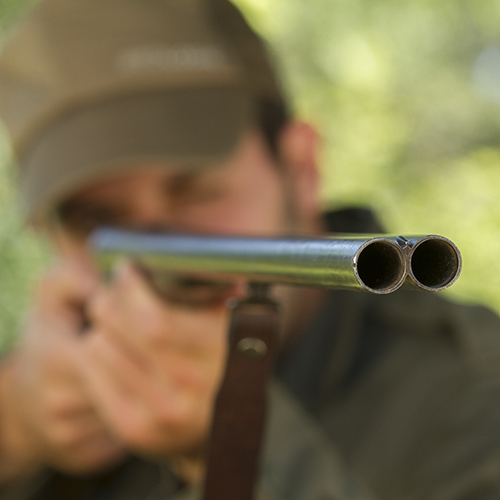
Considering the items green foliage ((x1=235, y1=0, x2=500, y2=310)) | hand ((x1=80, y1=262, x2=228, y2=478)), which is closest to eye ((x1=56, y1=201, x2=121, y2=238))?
hand ((x1=80, y1=262, x2=228, y2=478))

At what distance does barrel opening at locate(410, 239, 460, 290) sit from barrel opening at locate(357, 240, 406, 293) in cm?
2

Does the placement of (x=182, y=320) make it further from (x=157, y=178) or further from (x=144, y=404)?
(x=157, y=178)

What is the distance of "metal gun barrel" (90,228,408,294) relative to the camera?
572 millimetres

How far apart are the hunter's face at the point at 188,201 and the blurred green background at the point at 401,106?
10.8ft

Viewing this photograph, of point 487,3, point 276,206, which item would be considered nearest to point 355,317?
point 276,206

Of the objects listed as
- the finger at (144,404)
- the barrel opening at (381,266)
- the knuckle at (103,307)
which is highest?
the knuckle at (103,307)

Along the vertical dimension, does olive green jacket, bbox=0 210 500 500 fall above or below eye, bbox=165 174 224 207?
below

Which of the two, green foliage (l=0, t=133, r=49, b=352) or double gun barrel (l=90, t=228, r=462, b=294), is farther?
green foliage (l=0, t=133, r=49, b=352)

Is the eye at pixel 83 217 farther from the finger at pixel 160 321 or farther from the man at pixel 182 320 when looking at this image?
the finger at pixel 160 321

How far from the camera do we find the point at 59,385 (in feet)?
6.10

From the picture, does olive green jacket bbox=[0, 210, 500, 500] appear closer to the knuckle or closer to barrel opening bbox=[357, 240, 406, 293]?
the knuckle

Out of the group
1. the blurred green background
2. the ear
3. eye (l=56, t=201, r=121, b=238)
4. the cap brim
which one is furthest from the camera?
the blurred green background

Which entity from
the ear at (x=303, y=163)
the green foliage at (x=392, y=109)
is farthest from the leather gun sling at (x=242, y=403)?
the green foliage at (x=392, y=109)

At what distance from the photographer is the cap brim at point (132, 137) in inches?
70.0
